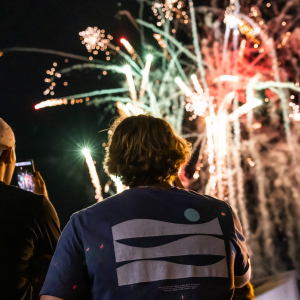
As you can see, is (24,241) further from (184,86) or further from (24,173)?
(184,86)

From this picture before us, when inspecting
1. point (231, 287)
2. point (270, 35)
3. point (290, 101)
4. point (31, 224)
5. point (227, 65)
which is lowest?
point (231, 287)

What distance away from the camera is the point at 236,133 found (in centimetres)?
932

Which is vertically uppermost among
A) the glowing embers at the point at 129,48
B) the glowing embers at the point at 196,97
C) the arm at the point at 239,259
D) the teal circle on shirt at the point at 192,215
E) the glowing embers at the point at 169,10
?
the glowing embers at the point at 169,10

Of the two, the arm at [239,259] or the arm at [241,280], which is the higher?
the arm at [239,259]

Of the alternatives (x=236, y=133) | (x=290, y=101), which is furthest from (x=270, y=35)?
(x=236, y=133)

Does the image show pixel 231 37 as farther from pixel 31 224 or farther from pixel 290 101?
pixel 31 224

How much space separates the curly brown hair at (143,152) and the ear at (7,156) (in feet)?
1.88

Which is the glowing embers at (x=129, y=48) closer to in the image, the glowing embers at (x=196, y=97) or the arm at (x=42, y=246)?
the glowing embers at (x=196, y=97)

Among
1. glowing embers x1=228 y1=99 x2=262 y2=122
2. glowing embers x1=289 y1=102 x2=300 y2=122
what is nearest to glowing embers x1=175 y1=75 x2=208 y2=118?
glowing embers x1=228 y1=99 x2=262 y2=122

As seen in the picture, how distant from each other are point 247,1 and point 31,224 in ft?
27.3

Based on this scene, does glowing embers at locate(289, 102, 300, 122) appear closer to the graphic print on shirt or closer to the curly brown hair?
the curly brown hair

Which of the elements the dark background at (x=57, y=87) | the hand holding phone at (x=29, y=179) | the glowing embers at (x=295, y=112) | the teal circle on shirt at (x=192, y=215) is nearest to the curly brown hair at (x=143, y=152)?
the teal circle on shirt at (x=192, y=215)

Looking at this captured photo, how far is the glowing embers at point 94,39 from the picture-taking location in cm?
821

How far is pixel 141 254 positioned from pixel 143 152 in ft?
1.33
